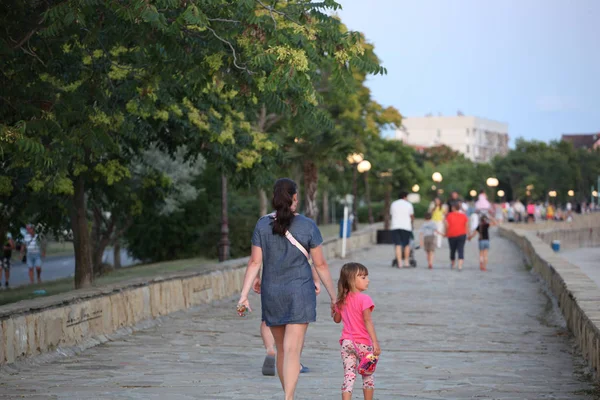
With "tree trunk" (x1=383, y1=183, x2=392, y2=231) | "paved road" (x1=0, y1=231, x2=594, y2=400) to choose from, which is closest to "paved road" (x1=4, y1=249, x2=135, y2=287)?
"tree trunk" (x1=383, y1=183, x2=392, y2=231)

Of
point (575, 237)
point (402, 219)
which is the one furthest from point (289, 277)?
point (575, 237)

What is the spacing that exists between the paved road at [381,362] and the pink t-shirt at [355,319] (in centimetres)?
119

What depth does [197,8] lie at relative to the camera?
10156 millimetres

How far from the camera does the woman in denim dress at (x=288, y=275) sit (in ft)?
25.9

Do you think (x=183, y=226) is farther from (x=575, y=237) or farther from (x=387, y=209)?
(x=575, y=237)

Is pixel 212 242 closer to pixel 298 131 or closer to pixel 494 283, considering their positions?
pixel 494 283

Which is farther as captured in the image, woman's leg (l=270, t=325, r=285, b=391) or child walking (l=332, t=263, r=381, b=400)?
woman's leg (l=270, t=325, r=285, b=391)

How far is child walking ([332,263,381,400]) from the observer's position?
773 cm

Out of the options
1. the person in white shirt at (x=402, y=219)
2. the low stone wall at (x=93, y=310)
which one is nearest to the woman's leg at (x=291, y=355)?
the low stone wall at (x=93, y=310)

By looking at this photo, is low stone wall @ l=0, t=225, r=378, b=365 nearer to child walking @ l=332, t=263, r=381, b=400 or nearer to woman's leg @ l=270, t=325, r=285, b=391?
woman's leg @ l=270, t=325, r=285, b=391

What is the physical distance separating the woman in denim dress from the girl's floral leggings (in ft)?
1.07

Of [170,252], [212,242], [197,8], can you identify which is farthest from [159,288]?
[170,252]

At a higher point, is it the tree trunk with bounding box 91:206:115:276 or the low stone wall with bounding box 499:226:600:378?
the tree trunk with bounding box 91:206:115:276

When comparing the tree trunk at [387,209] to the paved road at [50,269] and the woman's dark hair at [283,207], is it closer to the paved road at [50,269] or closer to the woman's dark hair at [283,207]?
the paved road at [50,269]
